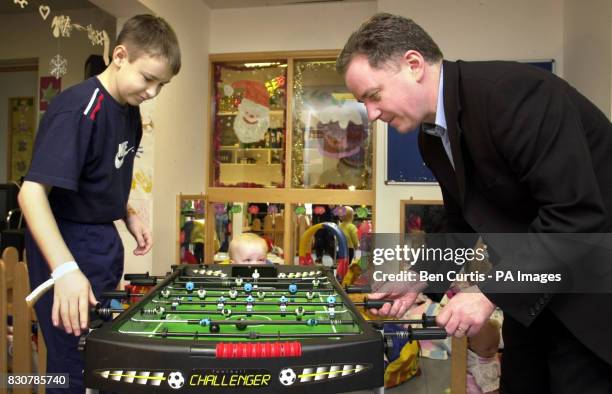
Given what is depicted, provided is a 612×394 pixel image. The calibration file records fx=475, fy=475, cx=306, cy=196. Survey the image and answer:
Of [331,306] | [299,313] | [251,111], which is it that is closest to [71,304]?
[299,313]

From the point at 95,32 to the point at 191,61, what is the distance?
1.07 meters

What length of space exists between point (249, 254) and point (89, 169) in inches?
49.9

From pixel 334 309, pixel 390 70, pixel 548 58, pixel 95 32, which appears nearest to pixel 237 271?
pixel 334 309

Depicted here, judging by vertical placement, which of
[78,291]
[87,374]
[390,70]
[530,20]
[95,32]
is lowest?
[87,374]

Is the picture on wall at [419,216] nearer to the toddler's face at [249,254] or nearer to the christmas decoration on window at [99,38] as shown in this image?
the toddler's face at [249,254]

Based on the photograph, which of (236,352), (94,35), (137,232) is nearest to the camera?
(236,352)

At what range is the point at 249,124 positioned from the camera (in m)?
4.39

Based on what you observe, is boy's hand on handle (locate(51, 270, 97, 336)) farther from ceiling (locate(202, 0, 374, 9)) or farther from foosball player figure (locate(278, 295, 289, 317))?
ceiling (locate(202, 0, 374, 9))

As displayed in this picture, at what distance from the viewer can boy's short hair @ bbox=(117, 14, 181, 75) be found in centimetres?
145

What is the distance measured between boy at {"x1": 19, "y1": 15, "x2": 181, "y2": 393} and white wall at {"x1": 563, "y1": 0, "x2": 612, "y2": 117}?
2.46m

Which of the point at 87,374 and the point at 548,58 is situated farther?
the point at 548,58

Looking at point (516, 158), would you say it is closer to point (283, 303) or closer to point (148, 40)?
point (283, 303)

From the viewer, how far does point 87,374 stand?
982 mm

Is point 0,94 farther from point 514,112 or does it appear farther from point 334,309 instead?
point 514,112
